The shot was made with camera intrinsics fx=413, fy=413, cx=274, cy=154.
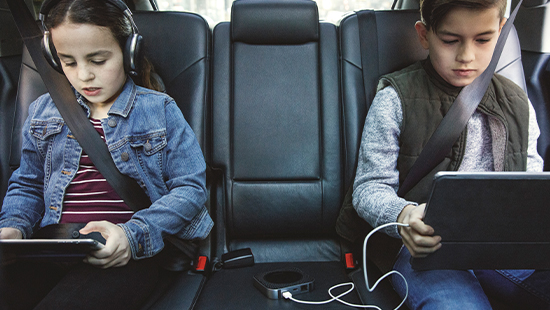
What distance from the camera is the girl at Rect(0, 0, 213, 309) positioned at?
99 cm

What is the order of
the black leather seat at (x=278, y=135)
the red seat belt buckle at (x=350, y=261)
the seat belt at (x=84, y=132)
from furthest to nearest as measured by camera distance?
the black leather seat at (x=278, y=135), the red seat belt buckle at (x=350, y=261), the seat belt at (x=84, y=132)

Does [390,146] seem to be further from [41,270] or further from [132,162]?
[41,270]

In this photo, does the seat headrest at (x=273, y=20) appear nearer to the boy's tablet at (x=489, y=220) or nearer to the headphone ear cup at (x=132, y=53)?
the headphone ear cup at (x=132, y=53)

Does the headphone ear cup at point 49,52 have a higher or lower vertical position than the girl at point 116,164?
higher

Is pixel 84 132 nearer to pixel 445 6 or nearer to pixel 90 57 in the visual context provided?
pixel 90 57

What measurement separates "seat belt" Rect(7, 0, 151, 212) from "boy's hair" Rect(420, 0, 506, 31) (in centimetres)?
92

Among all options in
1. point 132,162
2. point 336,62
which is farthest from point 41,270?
point 336,62

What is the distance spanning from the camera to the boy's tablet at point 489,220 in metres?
0.72

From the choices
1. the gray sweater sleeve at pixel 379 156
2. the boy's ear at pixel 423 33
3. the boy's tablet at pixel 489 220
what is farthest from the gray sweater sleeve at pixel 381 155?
the boy's tablet at pixel 489 220

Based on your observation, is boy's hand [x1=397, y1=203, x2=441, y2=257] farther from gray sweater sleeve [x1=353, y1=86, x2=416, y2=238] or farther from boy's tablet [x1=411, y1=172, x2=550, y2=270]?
gray sweater sleeve [x1=353, y1=86, x2=416, y2=238]

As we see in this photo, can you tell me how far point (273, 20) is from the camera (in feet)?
4.85

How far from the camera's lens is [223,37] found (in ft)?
4.93

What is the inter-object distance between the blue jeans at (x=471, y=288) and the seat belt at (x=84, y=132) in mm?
725

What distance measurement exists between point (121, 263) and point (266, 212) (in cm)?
57
